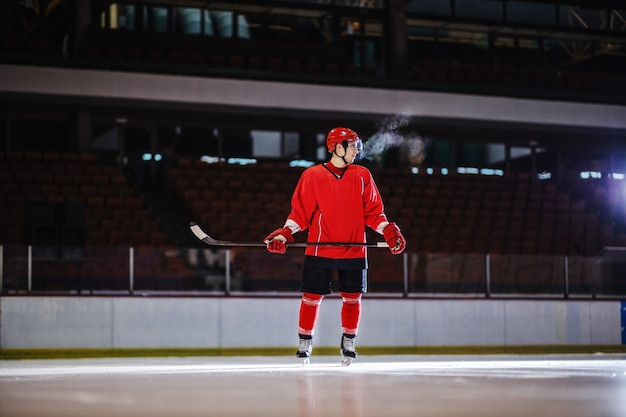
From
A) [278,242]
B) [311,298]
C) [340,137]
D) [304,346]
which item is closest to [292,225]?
[278,242]

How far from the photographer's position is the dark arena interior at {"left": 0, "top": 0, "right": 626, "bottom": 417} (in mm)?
6488

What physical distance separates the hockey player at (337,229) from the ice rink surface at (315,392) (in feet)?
1.38

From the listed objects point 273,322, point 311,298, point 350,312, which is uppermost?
point 311,298

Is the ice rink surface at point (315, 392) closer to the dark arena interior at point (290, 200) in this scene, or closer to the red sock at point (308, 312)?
the dark arena interior at point (290, 200)

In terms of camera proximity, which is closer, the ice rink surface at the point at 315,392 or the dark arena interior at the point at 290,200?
the ice rink surface at the point at 315,392

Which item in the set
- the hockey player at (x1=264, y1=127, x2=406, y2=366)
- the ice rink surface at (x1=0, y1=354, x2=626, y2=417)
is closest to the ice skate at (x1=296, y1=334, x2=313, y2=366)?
the hockey player at (x1=264, y1=127, x2=406, y2=366)

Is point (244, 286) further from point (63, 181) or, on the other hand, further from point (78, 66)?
point (78, 66)

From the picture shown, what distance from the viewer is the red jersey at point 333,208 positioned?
7.30 m

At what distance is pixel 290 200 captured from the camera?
17.9 m

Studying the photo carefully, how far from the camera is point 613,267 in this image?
1343cm

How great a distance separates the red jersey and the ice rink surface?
86 centimetres

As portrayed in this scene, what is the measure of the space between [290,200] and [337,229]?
10656 mm

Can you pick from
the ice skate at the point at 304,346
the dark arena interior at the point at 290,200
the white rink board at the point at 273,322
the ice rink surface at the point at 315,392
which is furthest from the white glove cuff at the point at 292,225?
the white rink board at the point at 273,322

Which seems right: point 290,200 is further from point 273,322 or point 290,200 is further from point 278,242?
point 278,242
